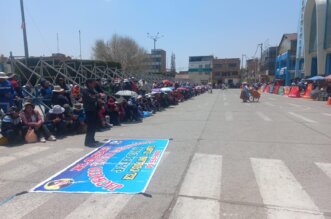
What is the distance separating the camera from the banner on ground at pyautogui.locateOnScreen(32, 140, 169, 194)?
183 inches

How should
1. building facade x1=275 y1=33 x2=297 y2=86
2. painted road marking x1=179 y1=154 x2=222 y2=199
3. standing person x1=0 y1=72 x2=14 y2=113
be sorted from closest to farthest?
painted road marking x1=179 y1=154 x2=222 y2=199, standing person x1=0 y1=72 x2=14 y2=113, building facade x1=275 y1=33 x2=297 y2=86

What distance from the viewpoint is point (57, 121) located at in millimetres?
9070

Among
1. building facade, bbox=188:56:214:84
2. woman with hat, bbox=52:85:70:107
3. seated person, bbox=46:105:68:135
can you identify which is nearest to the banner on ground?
seated person, bbox=46:105:68:135

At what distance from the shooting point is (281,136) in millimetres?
8922

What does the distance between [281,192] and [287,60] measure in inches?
2399

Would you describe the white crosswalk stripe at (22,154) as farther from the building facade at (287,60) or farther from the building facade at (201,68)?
the building facade at (201,68)

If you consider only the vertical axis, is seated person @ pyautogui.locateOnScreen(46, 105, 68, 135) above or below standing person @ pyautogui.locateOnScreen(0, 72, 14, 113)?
below

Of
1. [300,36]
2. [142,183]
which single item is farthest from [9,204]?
[300,36]

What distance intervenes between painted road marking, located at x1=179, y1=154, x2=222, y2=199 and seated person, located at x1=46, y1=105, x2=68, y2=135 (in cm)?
492

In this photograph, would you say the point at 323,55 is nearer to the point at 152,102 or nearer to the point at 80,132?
the point at 152,102

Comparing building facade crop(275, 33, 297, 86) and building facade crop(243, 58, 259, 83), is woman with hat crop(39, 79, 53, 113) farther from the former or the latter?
building facade crop(243, 58, 259, 83)

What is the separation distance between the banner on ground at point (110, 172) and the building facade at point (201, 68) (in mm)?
100694

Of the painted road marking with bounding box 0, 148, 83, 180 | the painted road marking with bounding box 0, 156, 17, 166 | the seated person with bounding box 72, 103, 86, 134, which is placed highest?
the seated person with bounding box 72, 103, 86, 134

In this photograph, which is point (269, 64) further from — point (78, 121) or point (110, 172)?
point (110, 172)
